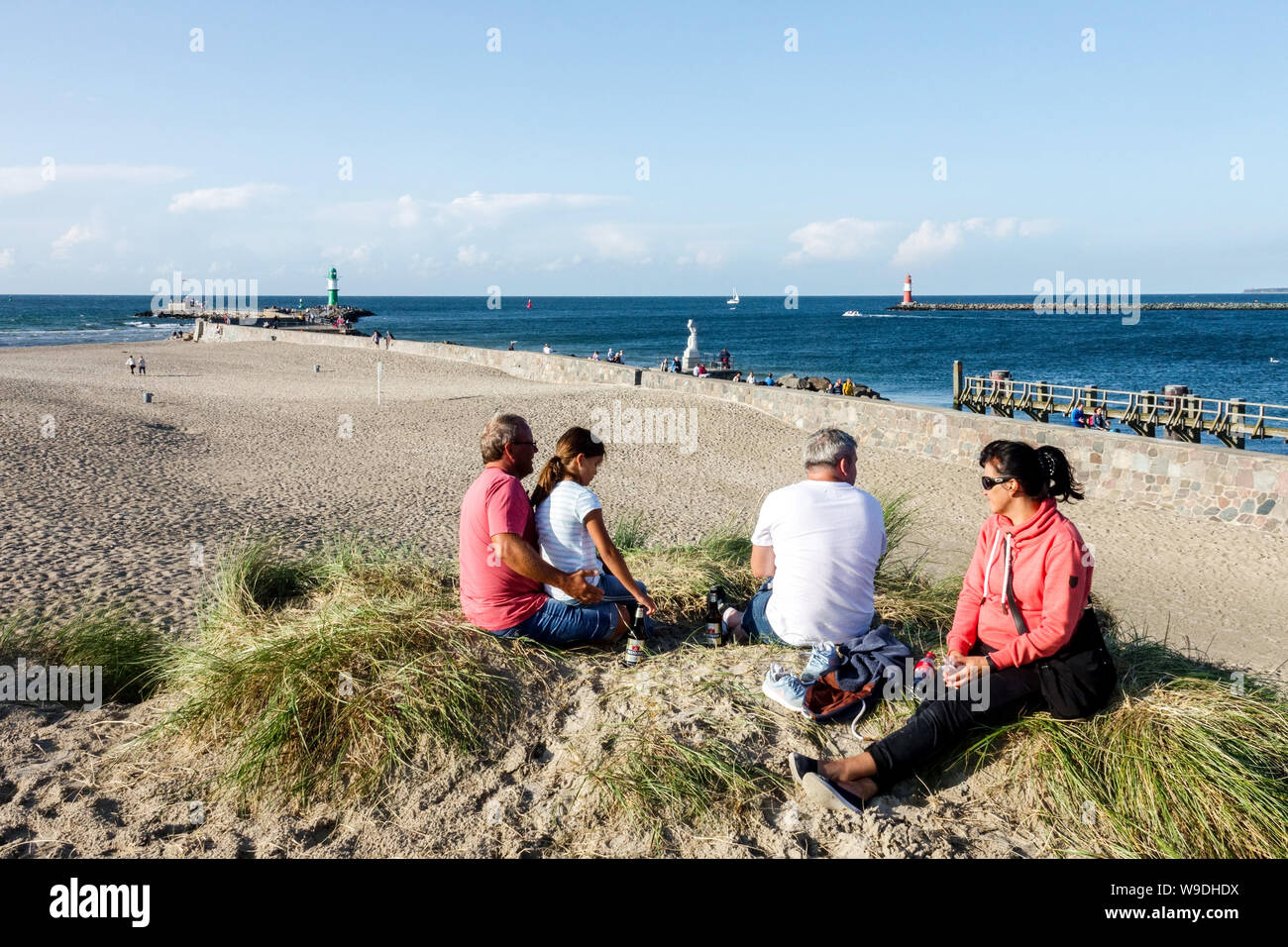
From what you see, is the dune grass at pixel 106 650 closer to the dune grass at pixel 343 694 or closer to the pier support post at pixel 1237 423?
the dune grass at pixel 343 694

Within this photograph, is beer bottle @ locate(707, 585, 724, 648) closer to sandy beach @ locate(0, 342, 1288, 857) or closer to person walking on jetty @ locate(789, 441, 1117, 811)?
sandy beach @ locate(0, 342, 1288, 857)

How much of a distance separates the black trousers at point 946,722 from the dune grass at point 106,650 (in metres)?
3.56

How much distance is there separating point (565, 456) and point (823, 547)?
126 cm

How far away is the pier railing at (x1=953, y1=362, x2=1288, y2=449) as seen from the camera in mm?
21766

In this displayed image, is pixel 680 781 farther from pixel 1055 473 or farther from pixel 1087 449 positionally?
pixel 1087 449

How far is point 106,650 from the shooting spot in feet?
16.4

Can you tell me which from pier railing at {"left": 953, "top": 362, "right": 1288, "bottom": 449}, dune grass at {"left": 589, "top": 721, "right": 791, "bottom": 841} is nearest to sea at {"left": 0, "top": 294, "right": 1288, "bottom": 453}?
pier railing at {"left": 953, "top": 362, "right": 1288, "bottom": 449}

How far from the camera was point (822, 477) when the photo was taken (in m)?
4.07

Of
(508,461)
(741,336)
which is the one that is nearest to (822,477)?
(508,461)

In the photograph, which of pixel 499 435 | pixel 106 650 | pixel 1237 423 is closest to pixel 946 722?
pixel 499 435

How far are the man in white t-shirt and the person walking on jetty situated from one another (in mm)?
533

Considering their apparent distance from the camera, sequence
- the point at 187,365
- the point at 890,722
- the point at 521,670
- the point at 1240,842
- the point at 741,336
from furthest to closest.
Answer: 1. the point at 741,336
2. the point at 187,365
3. the point at 521,670
4. the point at 890,722
5. the point at 1240,842

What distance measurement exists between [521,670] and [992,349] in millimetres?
77515
